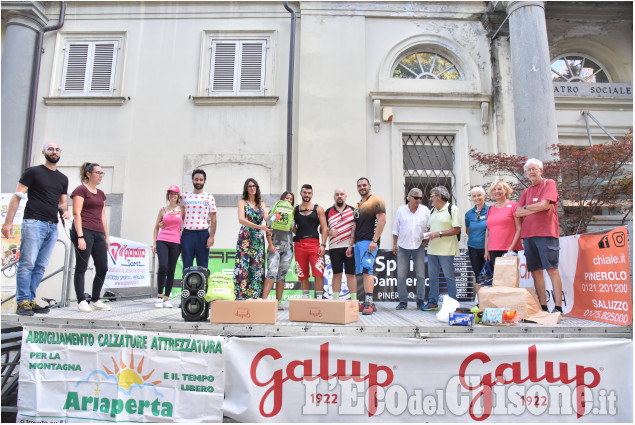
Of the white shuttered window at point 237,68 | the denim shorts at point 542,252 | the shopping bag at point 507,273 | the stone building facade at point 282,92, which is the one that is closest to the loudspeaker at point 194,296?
the shopping bag at point 507,273

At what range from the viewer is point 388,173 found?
30.3ft

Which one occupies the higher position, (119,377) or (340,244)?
(340,244)

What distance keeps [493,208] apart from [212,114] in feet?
22.8

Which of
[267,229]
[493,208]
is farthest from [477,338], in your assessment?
[267,229]

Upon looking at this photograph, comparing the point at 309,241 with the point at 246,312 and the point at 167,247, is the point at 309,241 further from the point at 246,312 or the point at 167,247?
the point at 167,247

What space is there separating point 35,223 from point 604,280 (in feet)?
18.6

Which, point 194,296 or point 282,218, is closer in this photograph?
point 194,296

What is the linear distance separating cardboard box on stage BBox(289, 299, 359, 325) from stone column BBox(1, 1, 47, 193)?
340 inches

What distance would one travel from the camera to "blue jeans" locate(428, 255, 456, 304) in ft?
16.4

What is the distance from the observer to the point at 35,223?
3.98 metres

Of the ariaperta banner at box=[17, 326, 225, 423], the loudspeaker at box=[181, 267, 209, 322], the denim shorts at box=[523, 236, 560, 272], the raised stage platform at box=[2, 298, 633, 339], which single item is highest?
the denim shorts at box=[523, 236, 560, 272]

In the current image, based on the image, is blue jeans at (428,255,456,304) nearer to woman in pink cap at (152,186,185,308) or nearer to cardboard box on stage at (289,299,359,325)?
cardboard box on stage at (289,299,359,325)

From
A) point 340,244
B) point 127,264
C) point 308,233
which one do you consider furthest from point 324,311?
point 127,264

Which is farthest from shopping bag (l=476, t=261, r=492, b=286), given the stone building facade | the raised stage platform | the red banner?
the stone building facade
